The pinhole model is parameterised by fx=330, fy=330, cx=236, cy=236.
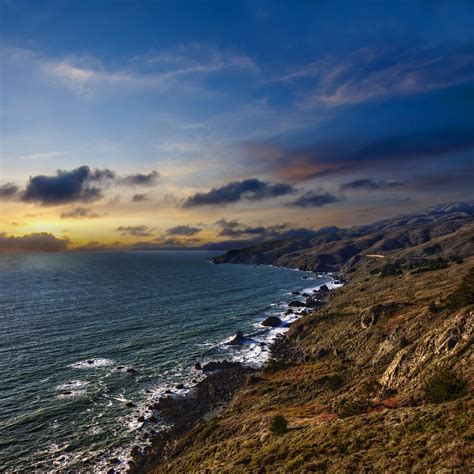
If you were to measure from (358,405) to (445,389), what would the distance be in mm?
9874

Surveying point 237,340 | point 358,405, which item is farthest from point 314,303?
point 358,405

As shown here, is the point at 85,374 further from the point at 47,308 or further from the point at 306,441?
the point at 47,308

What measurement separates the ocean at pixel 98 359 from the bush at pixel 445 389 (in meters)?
41.3

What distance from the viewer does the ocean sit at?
163ft

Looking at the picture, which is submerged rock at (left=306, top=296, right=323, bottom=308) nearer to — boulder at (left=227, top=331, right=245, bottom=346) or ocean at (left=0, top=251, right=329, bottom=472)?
ocean at (left=0, top=251, right=329, bottom=472)

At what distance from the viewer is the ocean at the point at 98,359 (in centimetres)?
4981

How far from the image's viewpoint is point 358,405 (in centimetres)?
3719

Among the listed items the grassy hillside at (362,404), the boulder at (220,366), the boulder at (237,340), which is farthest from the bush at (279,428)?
the boulder at (237,340)

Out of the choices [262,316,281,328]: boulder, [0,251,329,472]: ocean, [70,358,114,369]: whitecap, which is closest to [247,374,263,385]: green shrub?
[0,251,329,472]: ocean

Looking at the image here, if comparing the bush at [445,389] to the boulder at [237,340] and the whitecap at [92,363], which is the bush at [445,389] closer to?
the boulder at [237,340]

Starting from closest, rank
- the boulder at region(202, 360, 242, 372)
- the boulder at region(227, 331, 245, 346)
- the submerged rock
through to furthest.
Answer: the boulder at region(202, 360, 242, 372)
the boulder at region(227, 331, 245, 346)
the submerged rock

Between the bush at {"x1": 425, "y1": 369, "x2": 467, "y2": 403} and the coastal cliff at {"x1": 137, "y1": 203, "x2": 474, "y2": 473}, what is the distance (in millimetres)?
98

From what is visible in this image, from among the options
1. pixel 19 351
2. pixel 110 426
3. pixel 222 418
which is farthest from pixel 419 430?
pixel 19 351

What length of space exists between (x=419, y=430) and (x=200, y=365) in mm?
58743
